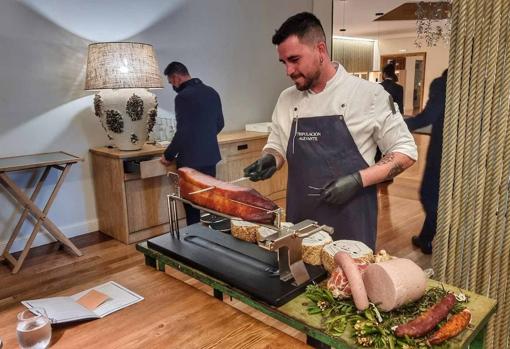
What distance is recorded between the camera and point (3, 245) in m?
3.41

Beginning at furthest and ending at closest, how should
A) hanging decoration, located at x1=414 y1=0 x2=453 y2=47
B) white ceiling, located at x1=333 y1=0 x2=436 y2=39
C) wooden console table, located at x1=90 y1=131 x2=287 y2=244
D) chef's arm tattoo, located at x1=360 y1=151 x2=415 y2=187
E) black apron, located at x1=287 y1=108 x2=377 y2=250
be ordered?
white ceiling, located at x1=333 y1=0 x2=436 y2=39 < hanging decoration, located at x1=414 y1=0 x2=453 y2=47 < wooden console table, located at x1=90 y1=131 x2=287 y2=244 < black apron, located at x1=287 y1=108 x2=377 y2=250 < chef's arm tattoo, located at x1=360 y1=151 x2=415 y2=187

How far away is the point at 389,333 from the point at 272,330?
311 mm

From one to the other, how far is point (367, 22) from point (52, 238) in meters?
6.31

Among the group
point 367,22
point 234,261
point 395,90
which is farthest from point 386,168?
point 367,22

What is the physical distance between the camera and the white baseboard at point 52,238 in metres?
3.48

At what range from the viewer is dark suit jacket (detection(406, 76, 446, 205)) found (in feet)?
10.6

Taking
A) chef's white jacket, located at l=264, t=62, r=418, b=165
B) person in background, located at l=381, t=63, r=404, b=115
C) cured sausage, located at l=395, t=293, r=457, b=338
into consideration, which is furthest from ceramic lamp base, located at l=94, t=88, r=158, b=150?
cured sausage, located at l=395, t=293, r=457, b=338

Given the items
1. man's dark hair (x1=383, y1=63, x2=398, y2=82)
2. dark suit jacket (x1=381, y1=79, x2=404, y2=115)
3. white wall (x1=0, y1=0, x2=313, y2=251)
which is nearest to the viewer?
white wall (x1=0, y1=0, x2=313, y2=251)

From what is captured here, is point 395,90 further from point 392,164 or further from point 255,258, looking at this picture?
point 255,258

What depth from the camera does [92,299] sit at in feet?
4.16

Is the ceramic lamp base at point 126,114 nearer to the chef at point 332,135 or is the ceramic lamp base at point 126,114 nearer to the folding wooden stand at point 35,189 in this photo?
the folding wooden stand at point 35,189

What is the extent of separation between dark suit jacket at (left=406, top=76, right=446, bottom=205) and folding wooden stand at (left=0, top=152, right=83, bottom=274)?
2791 millimetres

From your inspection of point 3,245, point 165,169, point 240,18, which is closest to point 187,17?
point 240,18

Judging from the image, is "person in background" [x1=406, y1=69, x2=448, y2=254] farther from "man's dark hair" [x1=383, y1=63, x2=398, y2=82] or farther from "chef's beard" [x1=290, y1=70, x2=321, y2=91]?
"chef's beard" [x1=290, y1=70, x2=321, y2=91]
